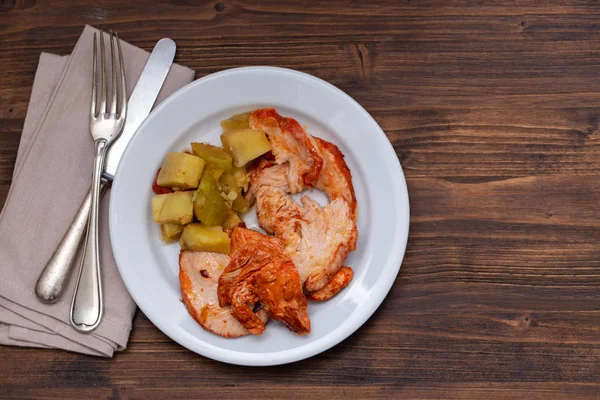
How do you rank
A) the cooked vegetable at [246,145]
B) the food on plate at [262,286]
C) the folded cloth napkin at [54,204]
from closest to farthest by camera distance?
1. the food on plate at [262,286]
2. the cooked vegetable at [246,145]
3. the folded cloth napkin at [54,204]

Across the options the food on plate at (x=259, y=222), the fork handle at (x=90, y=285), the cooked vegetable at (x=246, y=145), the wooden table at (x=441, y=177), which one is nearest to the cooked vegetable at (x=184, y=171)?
the food on plate at (x=259, y=222)

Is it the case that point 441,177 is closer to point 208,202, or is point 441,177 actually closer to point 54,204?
point 208,202

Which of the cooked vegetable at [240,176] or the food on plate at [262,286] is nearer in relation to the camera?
the food on plate at [262,286]

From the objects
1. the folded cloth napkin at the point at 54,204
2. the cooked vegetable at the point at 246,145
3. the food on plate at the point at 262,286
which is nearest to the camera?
the food on plate at the point at 262,286

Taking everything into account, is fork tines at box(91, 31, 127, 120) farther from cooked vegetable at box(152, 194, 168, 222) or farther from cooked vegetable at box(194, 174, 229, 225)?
cooked vegetable at box(194, 174, 229, 225)

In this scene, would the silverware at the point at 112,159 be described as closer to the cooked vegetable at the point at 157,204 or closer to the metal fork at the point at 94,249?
the metal fork at the point at 94,249

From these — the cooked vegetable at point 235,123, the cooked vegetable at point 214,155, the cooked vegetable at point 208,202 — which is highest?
the cooked vegetable at point 235,123
